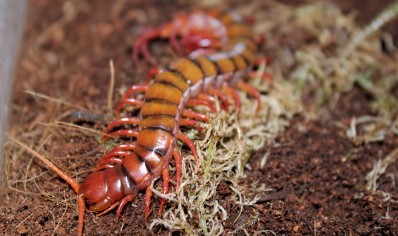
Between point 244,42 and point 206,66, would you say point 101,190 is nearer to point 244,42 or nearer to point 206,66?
point 206,66

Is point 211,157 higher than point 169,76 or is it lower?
lower

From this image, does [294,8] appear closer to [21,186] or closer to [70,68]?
[70,68]

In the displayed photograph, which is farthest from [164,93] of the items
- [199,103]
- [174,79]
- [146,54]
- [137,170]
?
[146,54]

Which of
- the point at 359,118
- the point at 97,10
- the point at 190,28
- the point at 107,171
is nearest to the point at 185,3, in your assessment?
the point at 190,28

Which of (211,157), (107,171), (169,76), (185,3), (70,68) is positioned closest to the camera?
(107,171)

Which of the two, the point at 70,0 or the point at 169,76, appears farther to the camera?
the point at 70,0
